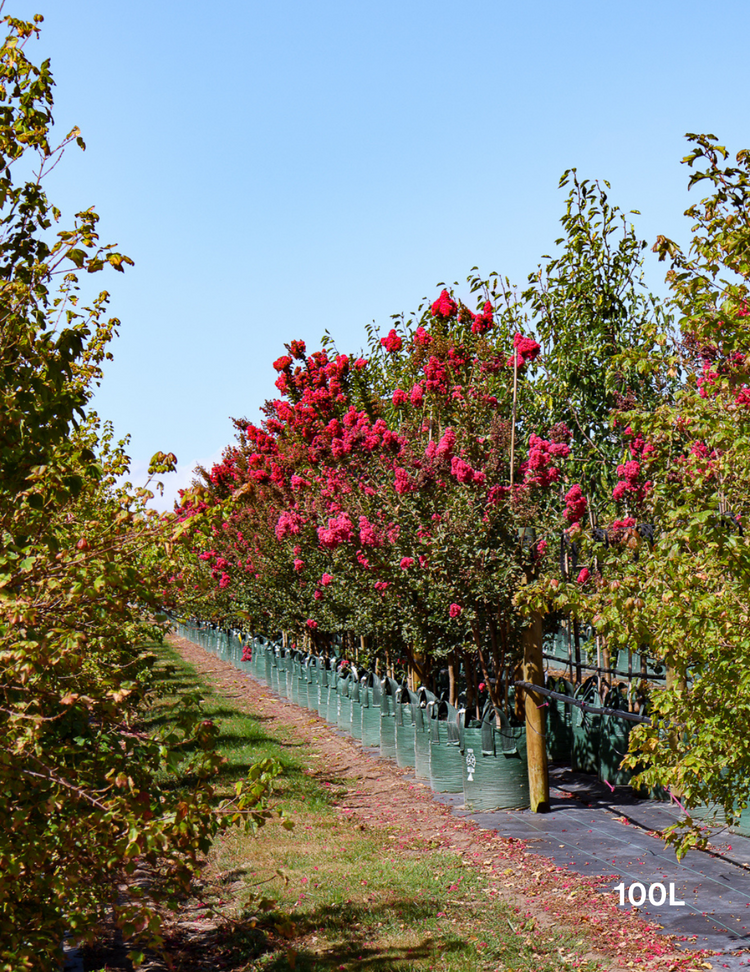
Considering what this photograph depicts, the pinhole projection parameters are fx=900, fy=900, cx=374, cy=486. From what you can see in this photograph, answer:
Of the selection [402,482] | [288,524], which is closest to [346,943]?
[402,482]

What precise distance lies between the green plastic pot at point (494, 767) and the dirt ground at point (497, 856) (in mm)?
319

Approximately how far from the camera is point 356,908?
5.73 metres

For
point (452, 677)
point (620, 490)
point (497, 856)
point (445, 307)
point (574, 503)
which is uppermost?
point (445, 307)

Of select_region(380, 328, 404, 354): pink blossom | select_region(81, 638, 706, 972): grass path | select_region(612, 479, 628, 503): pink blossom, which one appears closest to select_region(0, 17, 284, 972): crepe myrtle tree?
select_region(81, 638, 706, 972): grass path

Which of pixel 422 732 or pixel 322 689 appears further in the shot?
pixel 322 689

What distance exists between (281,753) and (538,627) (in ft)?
16.3

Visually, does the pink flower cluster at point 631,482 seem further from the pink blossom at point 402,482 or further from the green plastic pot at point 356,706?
the green plastic pot at point 356,706

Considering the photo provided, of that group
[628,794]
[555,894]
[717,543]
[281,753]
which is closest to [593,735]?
[628,794]

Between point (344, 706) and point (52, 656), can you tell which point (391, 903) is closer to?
point (52, 656)

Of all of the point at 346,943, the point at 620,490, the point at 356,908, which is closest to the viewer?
the point at 346,943

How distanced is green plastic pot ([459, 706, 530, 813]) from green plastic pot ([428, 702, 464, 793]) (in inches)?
15.1

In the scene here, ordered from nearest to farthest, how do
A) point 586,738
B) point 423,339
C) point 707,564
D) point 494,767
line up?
point 707,564, point 494,767, point 586,738, point 423,339

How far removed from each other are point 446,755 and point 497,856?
2052mm

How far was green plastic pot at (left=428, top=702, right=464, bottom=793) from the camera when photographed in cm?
866
